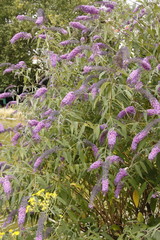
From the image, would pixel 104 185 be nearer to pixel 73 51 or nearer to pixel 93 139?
pixel 93 139

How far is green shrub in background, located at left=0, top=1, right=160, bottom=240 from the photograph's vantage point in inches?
100.0

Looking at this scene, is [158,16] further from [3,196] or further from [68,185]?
[3,196]

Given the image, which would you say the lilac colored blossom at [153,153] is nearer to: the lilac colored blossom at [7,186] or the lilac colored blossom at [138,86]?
the lilac colored blossom at [138,86]

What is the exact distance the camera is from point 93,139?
108 inches

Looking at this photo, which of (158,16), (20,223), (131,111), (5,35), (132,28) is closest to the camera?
(20,223)

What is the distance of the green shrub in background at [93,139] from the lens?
100.0 inches

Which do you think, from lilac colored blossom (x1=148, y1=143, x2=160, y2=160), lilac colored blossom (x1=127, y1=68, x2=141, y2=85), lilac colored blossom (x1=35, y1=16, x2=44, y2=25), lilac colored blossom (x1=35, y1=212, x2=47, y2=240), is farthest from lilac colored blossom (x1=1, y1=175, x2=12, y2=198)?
lilac colored blossom (x1=35, y1=16, x2=44, y2=25)

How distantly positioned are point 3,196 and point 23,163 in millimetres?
307

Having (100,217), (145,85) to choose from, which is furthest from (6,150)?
(145,85)

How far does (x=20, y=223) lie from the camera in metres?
2.28

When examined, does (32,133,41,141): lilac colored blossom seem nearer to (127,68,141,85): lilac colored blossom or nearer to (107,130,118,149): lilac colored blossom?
(107,130,118,149): lilac colored blossom

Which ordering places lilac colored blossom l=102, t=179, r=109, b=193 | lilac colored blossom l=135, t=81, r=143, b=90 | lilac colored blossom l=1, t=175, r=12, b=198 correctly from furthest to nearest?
lilac colored blossom l=135, t=81, r=143, b=90 < lilac colored blossom l=1, t=175, r=12, b=198 < lilac colored blossom l=102, t=179, r=109, b=193

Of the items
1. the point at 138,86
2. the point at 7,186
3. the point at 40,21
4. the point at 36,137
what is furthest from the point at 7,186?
the point at 40,21

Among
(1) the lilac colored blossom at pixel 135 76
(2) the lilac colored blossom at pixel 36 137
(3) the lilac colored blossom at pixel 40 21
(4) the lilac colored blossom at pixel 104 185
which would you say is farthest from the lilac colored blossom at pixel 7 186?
(3) the lilac colored blossom at pixel 40 21
